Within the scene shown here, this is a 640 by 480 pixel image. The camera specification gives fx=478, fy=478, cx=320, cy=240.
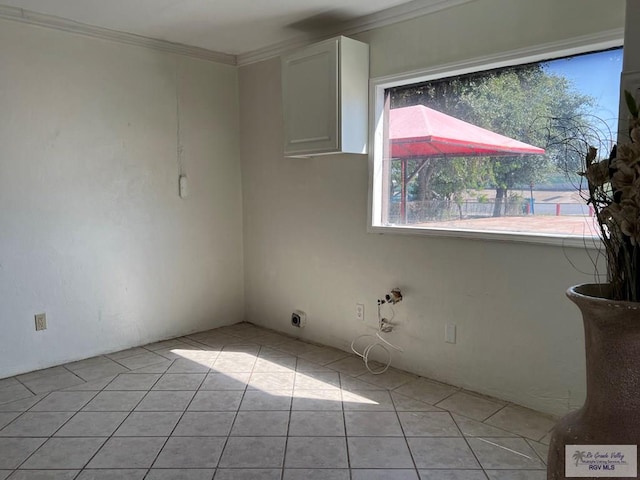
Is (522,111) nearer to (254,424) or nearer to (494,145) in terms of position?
(494,145)

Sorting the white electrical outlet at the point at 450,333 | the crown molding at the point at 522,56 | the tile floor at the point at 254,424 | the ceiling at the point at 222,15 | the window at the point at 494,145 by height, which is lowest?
the tile floor at the point at 254,424

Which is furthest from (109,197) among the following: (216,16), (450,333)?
(450,333)

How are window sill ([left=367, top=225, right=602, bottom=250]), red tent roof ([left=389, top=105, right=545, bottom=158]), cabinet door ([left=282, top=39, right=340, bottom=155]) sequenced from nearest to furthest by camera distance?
window sill ([left=367, top=225, right=602, bottom=250]) < red tent roof ([left=389, top=105, right=545, bottom=158]) < cabinet door ([left=282, top=39, right=340, bottom=155])

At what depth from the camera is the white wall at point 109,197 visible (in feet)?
10.2

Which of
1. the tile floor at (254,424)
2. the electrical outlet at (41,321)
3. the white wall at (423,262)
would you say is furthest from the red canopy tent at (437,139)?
the electrical outlet at (41,321)

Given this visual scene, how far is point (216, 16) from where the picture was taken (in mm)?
3135

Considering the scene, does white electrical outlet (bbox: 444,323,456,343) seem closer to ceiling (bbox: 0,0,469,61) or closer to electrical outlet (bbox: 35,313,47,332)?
ceiling (bbox: 0,0,469,61)

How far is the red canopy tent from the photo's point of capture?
2.71 meters

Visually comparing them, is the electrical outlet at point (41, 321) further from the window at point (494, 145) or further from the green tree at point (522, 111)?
the green tree at point (522, 111)

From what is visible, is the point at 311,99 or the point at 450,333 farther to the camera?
the point at 311,99

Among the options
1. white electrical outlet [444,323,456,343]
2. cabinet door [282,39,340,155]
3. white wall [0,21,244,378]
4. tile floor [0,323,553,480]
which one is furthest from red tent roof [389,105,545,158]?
white wall [0,21,244,378]

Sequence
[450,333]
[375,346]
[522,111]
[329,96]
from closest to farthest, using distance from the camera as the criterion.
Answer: [522,111] < [450,333] < [329,96] < [375,346]

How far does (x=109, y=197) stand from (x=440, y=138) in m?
2.37

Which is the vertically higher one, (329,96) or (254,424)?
(329,96)
